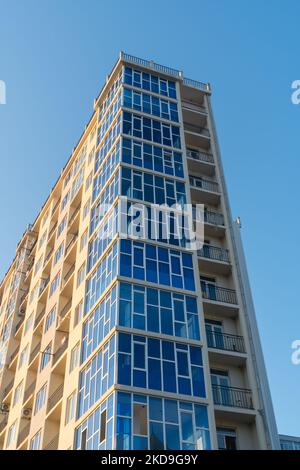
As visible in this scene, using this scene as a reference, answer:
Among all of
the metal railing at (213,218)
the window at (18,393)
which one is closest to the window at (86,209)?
the metal railing at (213,218)

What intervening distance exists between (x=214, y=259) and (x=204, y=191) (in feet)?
16.3

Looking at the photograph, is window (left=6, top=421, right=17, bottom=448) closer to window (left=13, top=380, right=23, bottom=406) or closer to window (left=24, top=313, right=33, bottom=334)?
window (left=13, top=380, right=23, bottom=406)

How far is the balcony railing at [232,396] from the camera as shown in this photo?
26875mm

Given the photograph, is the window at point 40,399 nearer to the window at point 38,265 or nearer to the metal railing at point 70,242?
the metal railing at point 70,242

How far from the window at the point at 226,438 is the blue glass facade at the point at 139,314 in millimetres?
2011

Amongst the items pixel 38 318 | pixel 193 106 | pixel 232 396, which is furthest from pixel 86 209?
pixel 232 396

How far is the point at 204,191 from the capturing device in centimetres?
3525

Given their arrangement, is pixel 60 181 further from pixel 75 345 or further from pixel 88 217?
pixel 75 345

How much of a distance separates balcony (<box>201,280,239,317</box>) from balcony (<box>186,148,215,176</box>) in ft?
28.5

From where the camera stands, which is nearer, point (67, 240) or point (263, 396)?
point (263, 396)

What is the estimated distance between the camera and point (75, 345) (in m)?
31.2

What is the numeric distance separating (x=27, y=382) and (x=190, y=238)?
1376 centimetres

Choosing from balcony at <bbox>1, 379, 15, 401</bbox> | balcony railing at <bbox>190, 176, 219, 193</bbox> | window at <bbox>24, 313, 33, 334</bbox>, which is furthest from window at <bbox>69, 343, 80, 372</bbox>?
balcony railing at <bbox>190, 176, 219, 193</bbox>

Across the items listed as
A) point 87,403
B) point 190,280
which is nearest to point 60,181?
point 190,280
